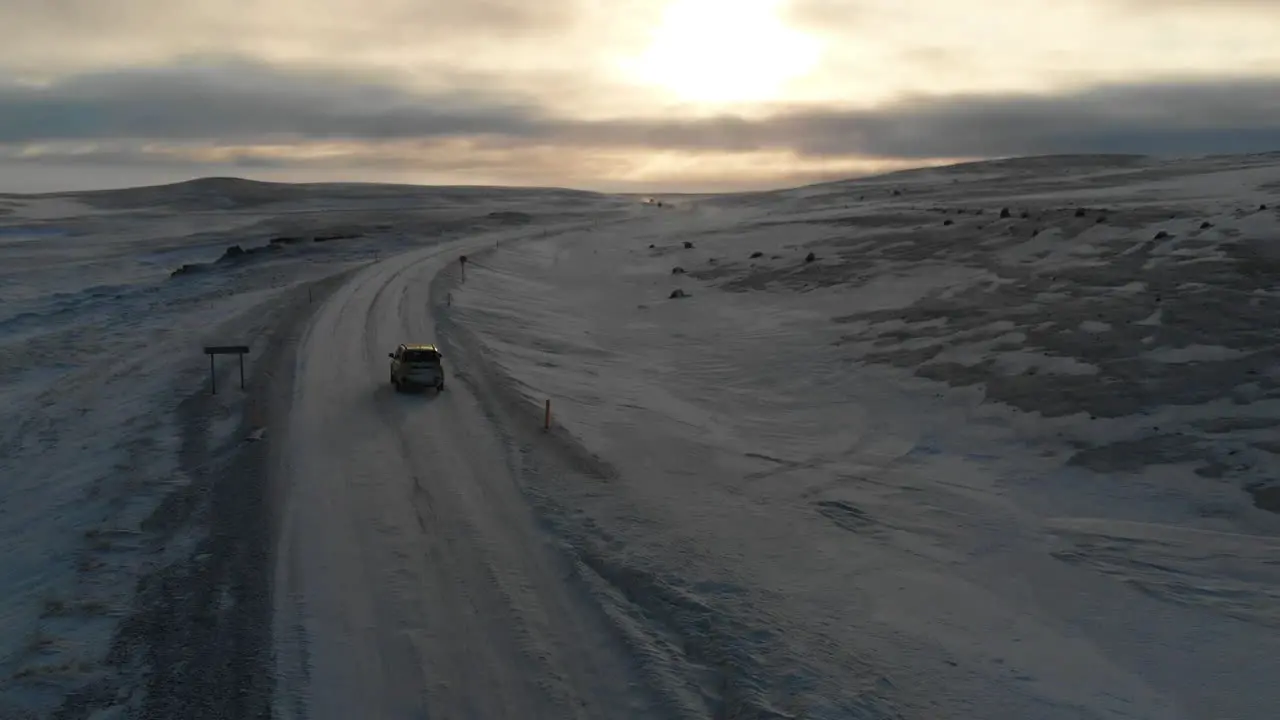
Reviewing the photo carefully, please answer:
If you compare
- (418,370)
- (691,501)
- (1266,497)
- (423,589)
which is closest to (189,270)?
(418,370)

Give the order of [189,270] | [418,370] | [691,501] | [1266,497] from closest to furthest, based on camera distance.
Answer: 1. [1266,497]
2. [691,501]
3. [418,370]
4. [189,270]

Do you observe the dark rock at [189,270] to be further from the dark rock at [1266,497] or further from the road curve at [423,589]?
the dark rock at [1266,497]

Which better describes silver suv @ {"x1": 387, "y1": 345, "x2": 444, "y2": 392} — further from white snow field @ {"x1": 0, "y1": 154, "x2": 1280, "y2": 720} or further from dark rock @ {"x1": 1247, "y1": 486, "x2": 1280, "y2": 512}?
dark rock @ {"x1": 1247, "y1": 486, "x2": 1280, "y2": 512}

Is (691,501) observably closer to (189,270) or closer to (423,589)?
(423,589)

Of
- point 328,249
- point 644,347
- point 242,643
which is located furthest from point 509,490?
point 328,249

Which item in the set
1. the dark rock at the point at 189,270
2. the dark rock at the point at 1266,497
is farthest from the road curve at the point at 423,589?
the dark rock at the point at 189,270
